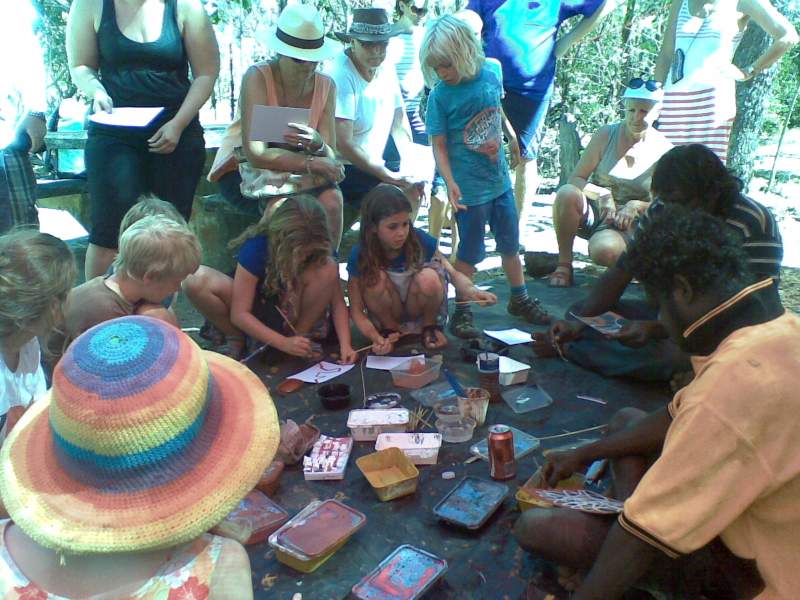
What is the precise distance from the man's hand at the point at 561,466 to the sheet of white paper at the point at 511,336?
1.47 m

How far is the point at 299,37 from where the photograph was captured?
11.7 feet

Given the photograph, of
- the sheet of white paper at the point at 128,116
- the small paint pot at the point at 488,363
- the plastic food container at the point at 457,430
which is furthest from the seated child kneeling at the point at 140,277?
the small paint pot at the point at 488,363

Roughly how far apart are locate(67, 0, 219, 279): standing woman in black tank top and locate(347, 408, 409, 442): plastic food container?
1.58 meters

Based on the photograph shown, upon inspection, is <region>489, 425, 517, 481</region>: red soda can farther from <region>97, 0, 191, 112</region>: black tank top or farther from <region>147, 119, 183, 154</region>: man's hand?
<region>97, 0, 191, 112</region>: black tank top

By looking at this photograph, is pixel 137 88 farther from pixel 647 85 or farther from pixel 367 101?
pixel 647 85

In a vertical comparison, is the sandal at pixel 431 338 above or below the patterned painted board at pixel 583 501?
below

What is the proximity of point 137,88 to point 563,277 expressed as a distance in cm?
305

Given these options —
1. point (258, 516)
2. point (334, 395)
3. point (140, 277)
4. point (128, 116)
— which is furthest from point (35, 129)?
point (258, 516)

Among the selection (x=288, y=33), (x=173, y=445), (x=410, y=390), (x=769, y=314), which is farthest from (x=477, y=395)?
(x=288, y=33)

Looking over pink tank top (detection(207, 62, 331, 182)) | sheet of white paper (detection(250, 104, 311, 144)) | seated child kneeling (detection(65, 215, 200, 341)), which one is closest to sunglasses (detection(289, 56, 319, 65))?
pink tank top (detection(207, 62, 331, 182))

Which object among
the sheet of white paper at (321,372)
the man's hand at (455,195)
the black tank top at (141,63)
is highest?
the black tank top at (141,63)

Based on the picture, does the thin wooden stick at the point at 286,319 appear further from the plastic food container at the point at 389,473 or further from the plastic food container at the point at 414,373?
the plastic food container at the point at 389,473

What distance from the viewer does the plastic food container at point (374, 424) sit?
2.71m

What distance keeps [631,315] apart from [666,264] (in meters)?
2.01
